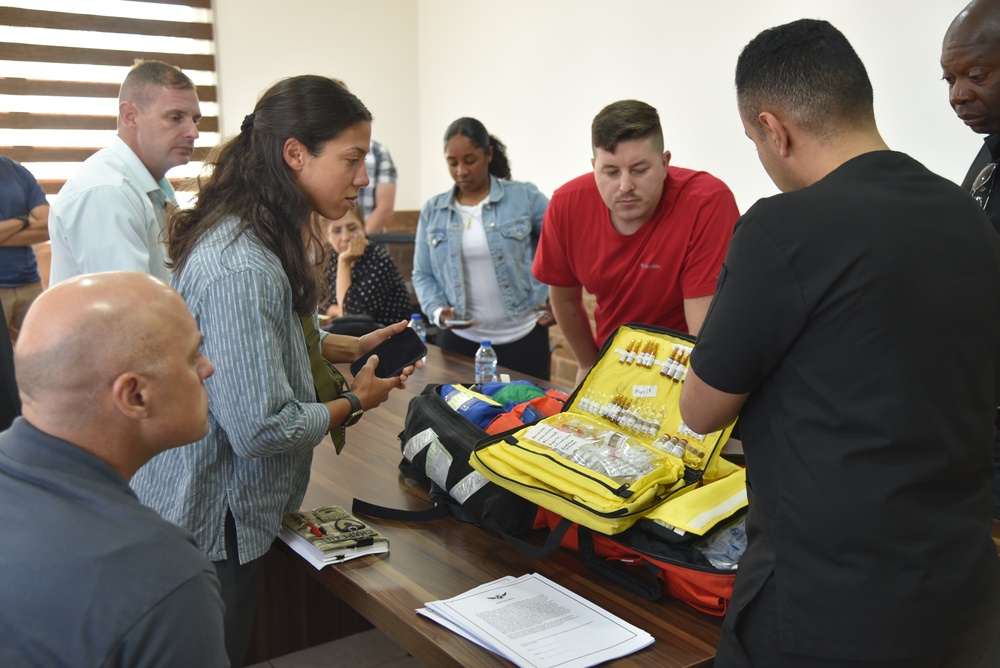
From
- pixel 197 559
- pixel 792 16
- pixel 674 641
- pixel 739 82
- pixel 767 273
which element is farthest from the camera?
pixel 792 16

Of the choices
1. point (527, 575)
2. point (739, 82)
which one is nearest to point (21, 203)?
point (527, 575)

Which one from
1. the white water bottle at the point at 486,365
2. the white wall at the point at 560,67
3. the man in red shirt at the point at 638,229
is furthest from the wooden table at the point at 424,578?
the white wall at the point at 560,67

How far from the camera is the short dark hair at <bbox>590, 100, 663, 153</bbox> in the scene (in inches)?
92.4

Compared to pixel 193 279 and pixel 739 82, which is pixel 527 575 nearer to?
pixel 193 279

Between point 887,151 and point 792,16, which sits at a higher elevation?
point 792,16

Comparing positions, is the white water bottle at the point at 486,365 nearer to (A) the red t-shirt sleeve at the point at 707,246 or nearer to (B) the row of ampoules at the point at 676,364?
(A) the red t-shirt sleeve at the point at 707,246

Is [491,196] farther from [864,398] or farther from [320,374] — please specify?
[864,398]

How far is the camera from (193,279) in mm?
1566

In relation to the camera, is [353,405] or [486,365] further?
[486,365]

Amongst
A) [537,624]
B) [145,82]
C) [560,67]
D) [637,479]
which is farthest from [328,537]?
[560,67]

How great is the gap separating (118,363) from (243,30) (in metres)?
5.24

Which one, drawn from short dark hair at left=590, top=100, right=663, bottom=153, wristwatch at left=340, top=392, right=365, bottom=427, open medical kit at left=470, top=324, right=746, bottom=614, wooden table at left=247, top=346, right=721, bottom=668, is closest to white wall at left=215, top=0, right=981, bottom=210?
short dark hair at left=590, top=100, right=663, bottom=153

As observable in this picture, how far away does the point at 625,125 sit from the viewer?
2.34 metres

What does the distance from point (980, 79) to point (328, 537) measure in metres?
1.88
